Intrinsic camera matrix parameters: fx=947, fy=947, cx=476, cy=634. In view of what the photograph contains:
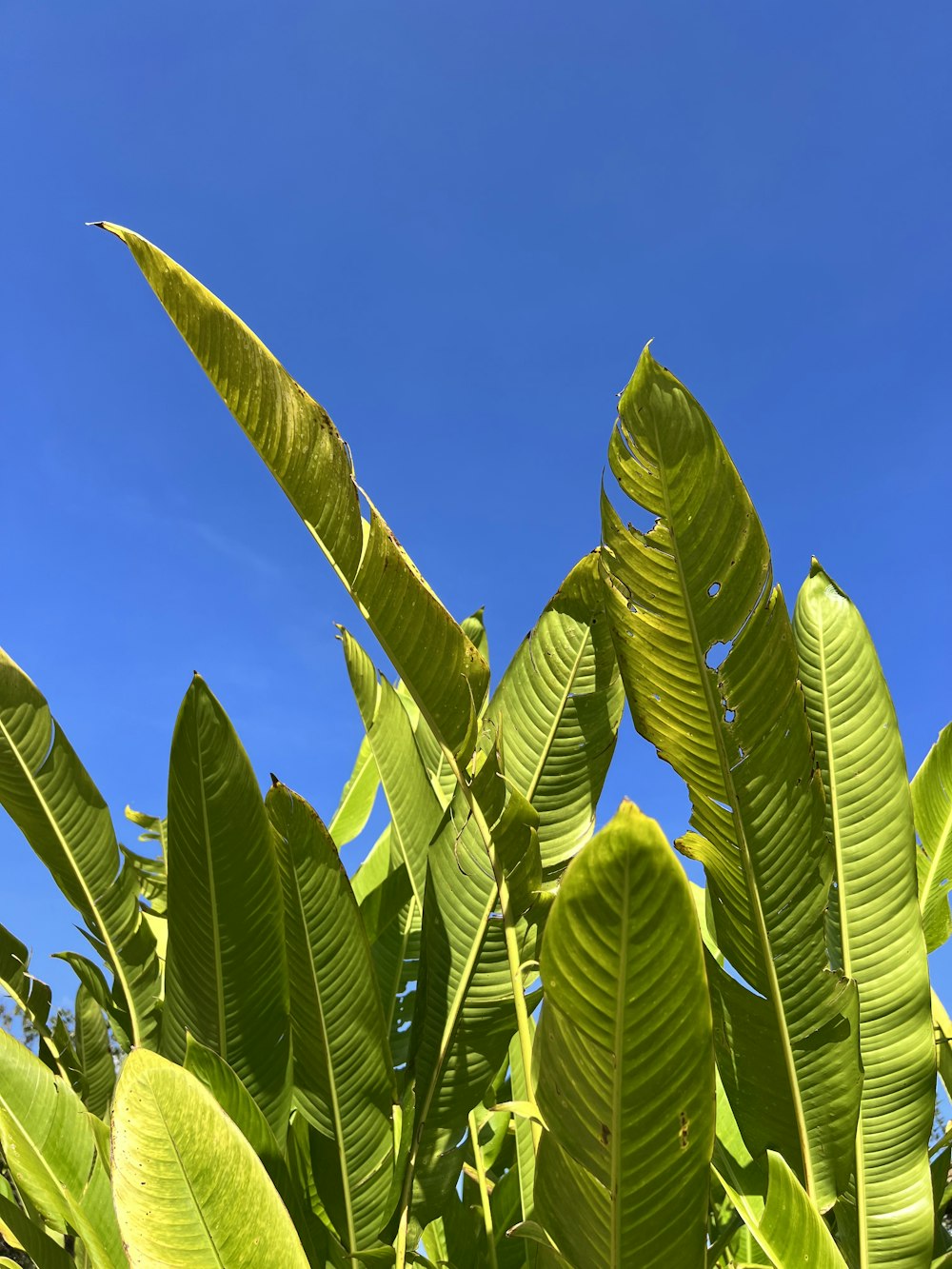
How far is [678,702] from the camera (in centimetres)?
92

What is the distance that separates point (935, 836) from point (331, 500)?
3.51ft

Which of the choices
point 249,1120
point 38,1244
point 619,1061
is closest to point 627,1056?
point 619,1061

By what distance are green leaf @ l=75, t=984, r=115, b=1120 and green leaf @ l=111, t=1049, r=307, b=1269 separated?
0.79 meters

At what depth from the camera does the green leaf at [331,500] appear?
0.86 m

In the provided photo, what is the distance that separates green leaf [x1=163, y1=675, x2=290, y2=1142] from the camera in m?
0.91

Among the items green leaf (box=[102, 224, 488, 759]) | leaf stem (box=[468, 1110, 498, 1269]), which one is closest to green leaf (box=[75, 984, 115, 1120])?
leaf stem (box=[468, 1110, 498, 1269])

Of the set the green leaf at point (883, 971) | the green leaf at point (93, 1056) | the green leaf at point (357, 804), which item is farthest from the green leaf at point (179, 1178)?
the green leaf at point (357, 804)

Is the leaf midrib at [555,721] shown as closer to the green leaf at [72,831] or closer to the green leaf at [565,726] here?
the green leaf at [565,726]

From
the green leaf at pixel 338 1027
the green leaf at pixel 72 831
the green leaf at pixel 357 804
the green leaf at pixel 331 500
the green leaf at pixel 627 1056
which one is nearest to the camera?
Answer: the green leaf at pixel 627 1056

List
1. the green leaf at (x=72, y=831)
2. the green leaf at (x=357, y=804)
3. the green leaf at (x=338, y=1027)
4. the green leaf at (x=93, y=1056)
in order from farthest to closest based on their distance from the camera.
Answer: the green leaf at (x=357, y=804) < the green leaf at (x=93, y=1056) < the green leaf at (x=72, y=831) < the green leaf at (x=338, y=1027)

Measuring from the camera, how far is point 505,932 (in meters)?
0.95

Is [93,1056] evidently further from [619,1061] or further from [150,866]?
[619,1061]

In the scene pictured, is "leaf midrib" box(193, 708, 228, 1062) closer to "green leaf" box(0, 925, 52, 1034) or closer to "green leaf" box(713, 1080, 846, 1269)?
"green leaf" box(0, 925, 52, 1034)

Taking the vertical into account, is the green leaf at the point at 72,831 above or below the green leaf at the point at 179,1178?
above
